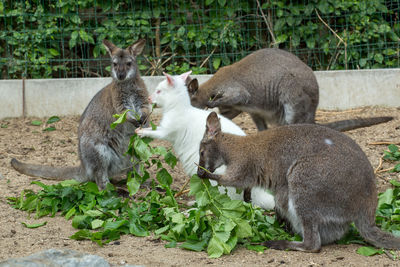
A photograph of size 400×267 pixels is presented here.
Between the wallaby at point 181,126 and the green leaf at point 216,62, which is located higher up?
the green leaf at point 216,62

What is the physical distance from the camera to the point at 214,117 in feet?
16.0

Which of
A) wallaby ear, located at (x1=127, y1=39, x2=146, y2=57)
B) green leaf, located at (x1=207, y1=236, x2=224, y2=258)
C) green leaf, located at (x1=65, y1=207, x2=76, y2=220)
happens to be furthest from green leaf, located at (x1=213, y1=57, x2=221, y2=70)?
green leaf, located at (x1=207, y1=236, x2=224, y2=258)

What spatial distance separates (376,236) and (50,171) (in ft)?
11.9

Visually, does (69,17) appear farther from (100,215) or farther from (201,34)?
(100,215)

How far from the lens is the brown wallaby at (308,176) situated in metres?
4.41

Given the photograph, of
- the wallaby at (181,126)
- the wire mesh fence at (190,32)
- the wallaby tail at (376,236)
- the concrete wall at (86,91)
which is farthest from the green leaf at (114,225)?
the wire mesh fence at (190,32)

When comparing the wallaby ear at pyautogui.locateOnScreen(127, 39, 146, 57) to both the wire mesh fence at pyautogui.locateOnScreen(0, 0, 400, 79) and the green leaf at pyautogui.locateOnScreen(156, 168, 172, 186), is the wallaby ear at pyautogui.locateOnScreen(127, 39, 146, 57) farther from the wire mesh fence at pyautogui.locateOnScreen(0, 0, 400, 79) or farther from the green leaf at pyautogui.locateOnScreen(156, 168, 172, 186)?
the wire mesh fence at pyautogui.locateOnScreen(0, 0, 400, 79)

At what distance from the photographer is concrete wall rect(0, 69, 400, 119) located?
29.5ft

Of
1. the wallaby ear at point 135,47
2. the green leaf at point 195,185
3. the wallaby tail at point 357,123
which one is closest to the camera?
the green leaf at point 195,185

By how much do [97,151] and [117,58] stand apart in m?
1.09

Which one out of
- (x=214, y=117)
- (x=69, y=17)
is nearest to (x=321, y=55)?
(x=69, y=17)

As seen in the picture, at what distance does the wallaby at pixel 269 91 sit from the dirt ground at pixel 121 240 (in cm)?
80

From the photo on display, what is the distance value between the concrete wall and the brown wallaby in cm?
440

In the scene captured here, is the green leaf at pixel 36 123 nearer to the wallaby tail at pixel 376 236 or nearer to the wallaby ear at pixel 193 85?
the wallaby ear at pixel 193 85
